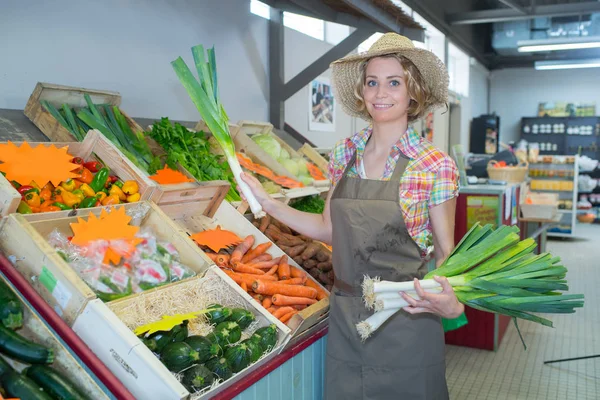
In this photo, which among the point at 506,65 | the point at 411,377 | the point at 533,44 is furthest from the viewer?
the point at 506,65

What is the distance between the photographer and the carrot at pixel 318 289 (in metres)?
2.60

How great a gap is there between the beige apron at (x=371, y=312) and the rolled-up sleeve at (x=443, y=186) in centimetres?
13

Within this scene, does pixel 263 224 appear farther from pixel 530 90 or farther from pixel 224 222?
pixel 530 90

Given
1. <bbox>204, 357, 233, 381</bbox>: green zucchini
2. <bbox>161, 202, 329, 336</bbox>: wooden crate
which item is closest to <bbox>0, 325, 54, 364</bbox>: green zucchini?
<bbox>204, 357, 233, 381</bbox>: green zucchini

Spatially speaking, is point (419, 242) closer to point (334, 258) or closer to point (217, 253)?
point (334, 258)

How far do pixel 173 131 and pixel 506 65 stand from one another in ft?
46.8

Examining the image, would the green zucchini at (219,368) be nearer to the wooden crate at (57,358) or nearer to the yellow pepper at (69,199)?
the wooden crate at (57,358)

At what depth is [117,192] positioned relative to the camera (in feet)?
7.50

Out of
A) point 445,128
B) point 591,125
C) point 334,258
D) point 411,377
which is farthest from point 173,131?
point 591,125

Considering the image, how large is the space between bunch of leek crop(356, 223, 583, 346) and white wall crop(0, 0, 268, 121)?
2.28 metres

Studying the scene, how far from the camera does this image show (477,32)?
13.0 metres

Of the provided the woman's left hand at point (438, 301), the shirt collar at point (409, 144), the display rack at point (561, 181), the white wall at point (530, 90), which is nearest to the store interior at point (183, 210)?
the woman's left hand at point (438, 301)

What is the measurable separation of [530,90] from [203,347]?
15682 millimetres

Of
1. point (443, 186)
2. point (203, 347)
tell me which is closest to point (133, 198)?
point (203, 347)
